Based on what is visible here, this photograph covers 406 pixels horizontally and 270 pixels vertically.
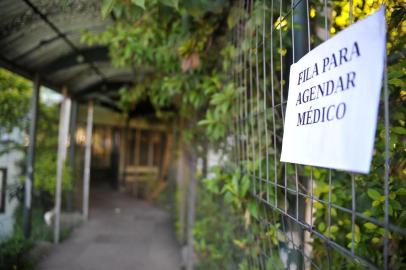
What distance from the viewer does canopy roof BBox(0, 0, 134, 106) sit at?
2.52m

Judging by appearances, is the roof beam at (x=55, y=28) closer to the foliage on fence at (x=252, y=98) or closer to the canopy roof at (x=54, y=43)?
the canopy roof at (x=54, y=43)

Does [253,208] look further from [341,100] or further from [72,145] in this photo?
[72,145]

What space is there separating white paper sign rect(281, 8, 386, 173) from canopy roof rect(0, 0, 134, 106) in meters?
1.21

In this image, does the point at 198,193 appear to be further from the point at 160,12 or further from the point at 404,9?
the point at 404,9

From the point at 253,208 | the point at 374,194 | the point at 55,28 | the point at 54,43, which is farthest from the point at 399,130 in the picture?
the point at 54,43

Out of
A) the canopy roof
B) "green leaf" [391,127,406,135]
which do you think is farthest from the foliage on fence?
the canopy roof

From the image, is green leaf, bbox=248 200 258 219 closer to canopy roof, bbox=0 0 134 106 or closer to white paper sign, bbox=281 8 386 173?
white paper sign, bbox=281 8 386 173

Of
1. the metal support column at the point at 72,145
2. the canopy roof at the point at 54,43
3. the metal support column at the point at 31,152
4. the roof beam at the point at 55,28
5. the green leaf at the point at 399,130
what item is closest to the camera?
the green leaf at the point at 399,130

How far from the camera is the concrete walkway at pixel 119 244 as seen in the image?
4363 mm

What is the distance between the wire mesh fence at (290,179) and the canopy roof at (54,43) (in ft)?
3.54

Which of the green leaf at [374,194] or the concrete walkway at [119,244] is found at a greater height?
the green leaf at [374,194]

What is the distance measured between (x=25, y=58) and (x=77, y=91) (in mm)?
3012

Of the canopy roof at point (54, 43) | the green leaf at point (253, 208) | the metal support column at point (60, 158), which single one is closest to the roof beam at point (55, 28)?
the canopy roof at point (54, 43)

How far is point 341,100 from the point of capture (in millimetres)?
941
